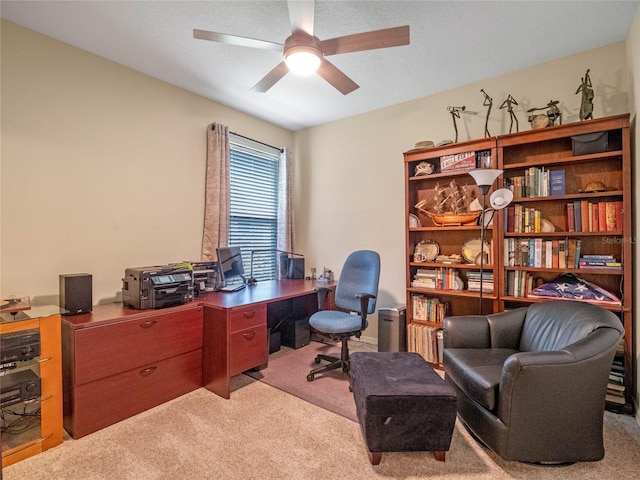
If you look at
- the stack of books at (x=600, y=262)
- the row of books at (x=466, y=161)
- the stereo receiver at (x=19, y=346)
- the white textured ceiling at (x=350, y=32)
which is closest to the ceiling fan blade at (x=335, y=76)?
the white textured ceiling at (x=350, y=32)

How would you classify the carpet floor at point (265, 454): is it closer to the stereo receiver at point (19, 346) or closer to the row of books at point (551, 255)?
the stereo receiver at point (19, 346)

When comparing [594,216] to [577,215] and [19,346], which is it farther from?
[19,346]

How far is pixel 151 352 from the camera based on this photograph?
233 centimetres

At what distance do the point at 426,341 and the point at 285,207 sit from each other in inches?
91.2

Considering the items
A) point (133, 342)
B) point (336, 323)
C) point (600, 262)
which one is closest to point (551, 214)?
point (600, 262)

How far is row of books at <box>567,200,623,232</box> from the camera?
2.37m

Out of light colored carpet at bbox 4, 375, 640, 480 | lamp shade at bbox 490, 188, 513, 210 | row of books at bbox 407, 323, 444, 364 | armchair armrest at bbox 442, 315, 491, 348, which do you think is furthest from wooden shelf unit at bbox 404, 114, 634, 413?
light colored carpet at bbox 4, 375, 640, 480

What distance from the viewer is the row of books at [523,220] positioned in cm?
270

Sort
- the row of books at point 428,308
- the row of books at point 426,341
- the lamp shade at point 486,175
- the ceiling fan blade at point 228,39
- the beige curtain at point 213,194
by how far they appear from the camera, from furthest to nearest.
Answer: the beige curtain at point 213,194
the row of books at point 428,308
the row of books at point 426,341
the lamp shade at point 486,175
the ceiling fan blade at point 228,39

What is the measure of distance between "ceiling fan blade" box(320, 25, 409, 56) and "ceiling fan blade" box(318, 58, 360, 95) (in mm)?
101

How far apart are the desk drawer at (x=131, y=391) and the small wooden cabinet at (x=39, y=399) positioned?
110 millimetres

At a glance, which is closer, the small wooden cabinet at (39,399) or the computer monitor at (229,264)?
the small wooden cabinet at (39,399)

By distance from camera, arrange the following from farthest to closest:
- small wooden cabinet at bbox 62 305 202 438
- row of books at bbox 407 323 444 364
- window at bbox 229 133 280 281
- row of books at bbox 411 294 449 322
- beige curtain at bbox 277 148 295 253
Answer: beige curtain at bbox 277 148 295 253
window at bbox 229 133 280 281
row of books at bbox 411 294 449 322
row of books at bbox 407 323 444 364
small wooden cabinet at bbox 62 305 202 438

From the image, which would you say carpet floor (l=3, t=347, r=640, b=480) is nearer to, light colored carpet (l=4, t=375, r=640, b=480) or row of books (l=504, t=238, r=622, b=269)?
light colored carpet (l=4, t=375, r=640, b=480)
